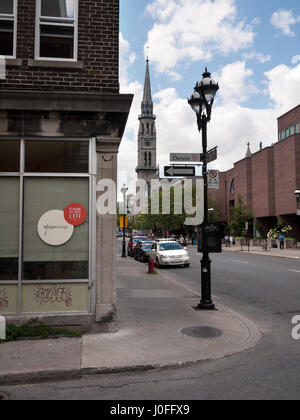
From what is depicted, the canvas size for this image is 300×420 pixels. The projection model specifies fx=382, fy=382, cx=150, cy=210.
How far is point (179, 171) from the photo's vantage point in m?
9.91

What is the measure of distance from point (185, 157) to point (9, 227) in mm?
4735

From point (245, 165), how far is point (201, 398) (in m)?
55.9

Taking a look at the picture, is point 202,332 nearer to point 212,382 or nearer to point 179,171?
point 212,382

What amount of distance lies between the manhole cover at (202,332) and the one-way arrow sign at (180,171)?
3.91 metres

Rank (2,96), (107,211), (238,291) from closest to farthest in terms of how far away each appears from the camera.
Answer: (2,96) → (107,211) → (238,291)

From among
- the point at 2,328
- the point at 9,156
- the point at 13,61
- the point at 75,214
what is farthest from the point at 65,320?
the point at 13,61

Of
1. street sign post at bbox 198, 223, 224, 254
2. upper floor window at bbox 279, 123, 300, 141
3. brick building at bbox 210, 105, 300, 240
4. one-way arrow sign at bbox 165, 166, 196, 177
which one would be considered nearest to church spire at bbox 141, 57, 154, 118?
brick building at bbox 210, 105, 300, 240

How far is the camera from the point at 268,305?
34.2 feet

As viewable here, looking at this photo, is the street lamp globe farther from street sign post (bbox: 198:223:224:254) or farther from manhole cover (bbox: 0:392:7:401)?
manhole cover (bbox: 0:392:7:401)

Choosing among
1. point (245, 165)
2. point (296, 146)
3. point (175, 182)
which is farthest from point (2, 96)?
point (175, 182)

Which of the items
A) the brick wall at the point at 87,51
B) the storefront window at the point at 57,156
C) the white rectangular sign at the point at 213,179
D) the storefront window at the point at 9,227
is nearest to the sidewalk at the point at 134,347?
the storefront window at the point at 9,227

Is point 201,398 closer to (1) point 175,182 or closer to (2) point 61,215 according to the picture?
(2) point 61,215

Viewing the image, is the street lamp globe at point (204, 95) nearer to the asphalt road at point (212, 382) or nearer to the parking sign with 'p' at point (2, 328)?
the asphalt road at point (212, 382)

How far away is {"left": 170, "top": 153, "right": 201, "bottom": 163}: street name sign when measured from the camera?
9891 mm
